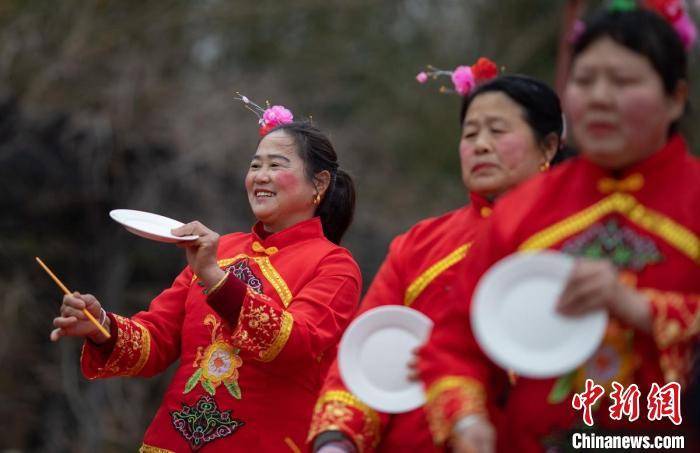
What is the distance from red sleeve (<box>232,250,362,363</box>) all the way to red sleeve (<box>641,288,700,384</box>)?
1461 mm

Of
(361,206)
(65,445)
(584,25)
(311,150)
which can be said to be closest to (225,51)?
(361,206)

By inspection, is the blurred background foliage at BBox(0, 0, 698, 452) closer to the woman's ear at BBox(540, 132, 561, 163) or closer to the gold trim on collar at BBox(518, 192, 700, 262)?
the woman's ear at BBox(540, 132, 561, 163)

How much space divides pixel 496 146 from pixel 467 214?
0.24 metres

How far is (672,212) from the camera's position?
2840 mm

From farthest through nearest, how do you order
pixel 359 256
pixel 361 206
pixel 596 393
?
pixel 361 206 → pixel 359 256 → pixel 596 393

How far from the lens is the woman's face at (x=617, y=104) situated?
111 inches

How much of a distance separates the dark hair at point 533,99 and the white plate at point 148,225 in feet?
3.42

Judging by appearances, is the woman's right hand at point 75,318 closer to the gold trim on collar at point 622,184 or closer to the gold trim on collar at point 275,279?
the gold trim on collar at point 275,279

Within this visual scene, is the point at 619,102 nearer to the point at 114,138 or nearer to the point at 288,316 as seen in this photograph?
the point at 288,316

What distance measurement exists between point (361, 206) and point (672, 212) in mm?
10844

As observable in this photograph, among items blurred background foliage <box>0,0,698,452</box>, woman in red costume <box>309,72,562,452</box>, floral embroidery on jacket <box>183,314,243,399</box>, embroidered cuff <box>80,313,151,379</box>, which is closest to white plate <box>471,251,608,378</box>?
woman in red costume <box>309,72,562,452</box>

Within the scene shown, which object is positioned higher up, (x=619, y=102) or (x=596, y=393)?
(x=619, y=102)

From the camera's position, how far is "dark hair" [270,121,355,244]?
4.53 m

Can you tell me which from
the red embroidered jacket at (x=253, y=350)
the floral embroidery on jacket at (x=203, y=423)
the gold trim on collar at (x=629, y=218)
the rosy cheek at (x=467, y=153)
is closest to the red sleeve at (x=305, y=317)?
the red embroidered jacket at (x=253, y=350)
